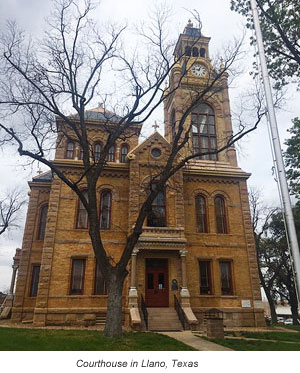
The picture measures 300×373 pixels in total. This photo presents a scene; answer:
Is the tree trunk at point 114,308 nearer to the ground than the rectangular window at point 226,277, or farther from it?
nearer to the ground

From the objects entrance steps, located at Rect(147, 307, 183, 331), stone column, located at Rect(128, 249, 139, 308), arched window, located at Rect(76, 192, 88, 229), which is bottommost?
entrance steps, located at Rect(147, 307, 183, 331)

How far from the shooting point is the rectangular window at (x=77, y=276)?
1852cm

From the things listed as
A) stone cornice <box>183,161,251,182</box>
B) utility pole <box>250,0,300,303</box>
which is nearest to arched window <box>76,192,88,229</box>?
stone cornice <box>183,161,251,182</box>

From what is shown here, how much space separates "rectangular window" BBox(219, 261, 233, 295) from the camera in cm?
1970

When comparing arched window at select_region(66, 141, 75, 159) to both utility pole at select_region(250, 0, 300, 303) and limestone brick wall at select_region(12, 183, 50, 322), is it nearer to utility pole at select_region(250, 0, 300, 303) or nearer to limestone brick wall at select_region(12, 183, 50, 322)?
limestone brick wall at select_region(12, 183, 50, 322)

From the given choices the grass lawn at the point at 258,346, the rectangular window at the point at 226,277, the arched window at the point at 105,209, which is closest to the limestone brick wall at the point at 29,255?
the arched window at the point at 105,209

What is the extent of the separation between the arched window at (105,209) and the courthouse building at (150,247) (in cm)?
7

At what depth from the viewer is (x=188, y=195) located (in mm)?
21469

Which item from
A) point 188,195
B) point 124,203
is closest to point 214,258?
point 188,195

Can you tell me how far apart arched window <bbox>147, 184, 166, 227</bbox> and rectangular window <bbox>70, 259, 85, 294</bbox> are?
5.02 m

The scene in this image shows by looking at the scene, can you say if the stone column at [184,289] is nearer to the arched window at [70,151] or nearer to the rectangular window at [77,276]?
the rectangular window at [77,276]

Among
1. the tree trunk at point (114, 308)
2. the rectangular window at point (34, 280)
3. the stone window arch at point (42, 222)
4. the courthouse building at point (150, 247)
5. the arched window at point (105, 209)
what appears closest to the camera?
the tree trunk at point (114, 308)
